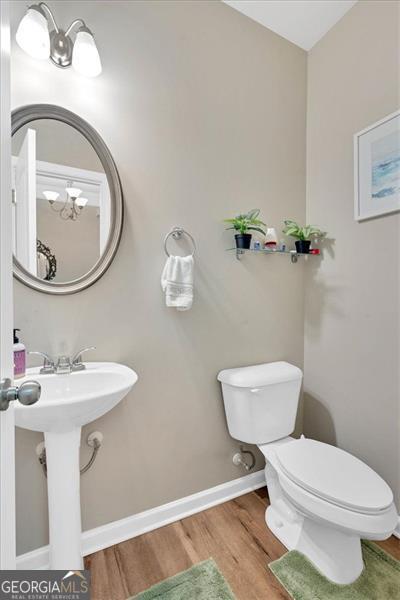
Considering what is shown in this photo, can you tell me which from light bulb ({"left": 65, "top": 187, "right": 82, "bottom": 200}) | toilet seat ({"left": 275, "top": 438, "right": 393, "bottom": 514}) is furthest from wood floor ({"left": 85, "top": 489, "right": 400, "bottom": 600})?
light bulb ({"left": 65, "top": 187, "right": 82, "bottom": 200})

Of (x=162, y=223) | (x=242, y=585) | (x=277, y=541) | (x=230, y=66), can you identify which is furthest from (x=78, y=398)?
(x=230, y=66)

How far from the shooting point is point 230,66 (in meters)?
1.54

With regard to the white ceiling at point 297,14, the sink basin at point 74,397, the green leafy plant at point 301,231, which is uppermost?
the white ceiling at point 297,14

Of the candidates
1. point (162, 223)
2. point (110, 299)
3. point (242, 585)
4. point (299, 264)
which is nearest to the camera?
point (242, 585)

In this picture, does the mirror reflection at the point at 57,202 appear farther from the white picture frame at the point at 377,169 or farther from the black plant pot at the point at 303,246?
the white picture frame at the point at 377,169

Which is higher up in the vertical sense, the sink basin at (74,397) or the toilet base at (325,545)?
the sink basin at (74,397)

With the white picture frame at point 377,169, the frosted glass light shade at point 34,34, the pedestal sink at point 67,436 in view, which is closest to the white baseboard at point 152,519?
the pedestal sink at point 67,436

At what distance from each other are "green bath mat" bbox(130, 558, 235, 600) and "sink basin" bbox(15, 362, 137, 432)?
2.42ft

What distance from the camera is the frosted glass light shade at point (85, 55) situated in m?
1.09

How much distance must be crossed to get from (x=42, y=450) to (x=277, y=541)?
113 centimetres

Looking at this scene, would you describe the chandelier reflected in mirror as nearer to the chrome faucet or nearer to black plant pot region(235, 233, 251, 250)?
the chrome faucet

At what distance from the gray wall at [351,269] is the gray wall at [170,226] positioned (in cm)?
18

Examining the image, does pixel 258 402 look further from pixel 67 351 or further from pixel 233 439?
pixel 67 351

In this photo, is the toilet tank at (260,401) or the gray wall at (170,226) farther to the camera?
the toilet tank at (260,401)
